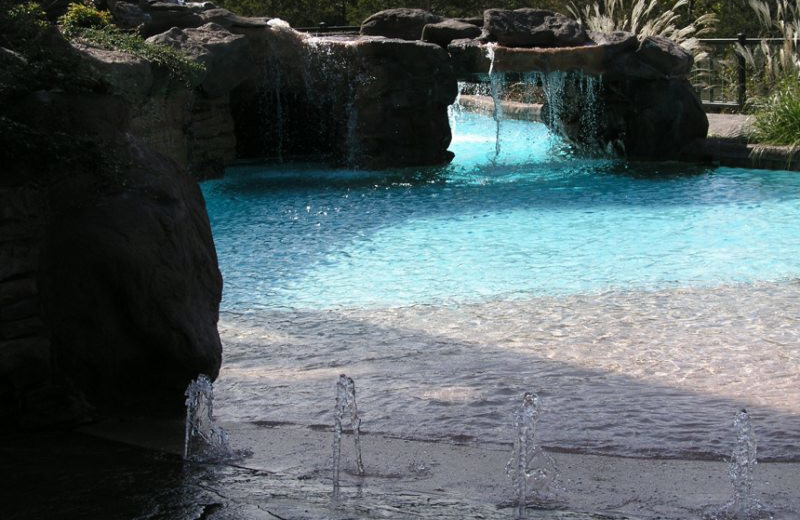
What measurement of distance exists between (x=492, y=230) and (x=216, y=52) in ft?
14.9

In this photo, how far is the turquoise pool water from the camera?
784 cm

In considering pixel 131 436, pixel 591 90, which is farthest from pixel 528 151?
pixel 131 436

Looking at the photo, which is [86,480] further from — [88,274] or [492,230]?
[492,230]

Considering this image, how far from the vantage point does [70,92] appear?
4.54 meters

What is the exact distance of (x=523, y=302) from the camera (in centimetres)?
713

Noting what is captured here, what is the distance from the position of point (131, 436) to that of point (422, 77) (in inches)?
394

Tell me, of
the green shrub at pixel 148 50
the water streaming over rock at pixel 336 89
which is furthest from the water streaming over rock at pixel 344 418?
the water streaming over rock at pixel 336 89

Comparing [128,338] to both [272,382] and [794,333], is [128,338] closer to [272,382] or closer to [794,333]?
[272,382]

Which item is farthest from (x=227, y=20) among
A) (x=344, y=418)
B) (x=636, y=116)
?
(x=344, y=418)

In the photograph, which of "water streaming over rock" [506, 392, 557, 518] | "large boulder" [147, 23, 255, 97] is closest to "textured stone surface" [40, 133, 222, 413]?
"water streaming over rock" [506, 392, 557, 518]

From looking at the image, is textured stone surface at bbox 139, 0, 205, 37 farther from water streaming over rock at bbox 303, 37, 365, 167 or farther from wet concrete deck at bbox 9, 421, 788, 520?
wet concrete deck at bbox 9, 421, 788, 520

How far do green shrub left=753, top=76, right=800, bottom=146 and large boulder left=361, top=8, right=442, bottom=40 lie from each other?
4715 millimetres

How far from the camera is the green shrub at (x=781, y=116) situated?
1320cm

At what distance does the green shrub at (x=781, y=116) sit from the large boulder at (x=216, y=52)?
261 inches
